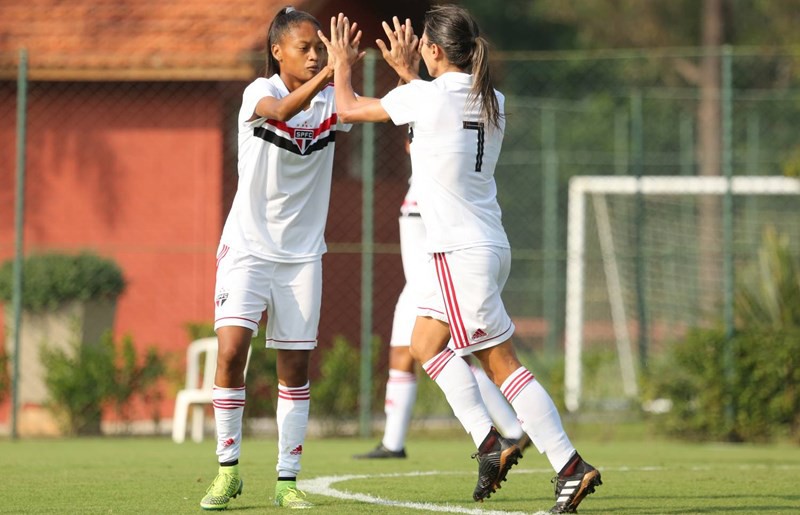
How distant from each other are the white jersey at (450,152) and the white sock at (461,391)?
63 centimetres

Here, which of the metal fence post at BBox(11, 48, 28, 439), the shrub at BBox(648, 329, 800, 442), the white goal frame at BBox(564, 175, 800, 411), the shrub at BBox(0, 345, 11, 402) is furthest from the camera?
the white goal frame at BBox(564, 175, 800, 411)

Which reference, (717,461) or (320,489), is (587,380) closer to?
(717,461)

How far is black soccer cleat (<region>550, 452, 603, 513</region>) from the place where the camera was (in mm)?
6109

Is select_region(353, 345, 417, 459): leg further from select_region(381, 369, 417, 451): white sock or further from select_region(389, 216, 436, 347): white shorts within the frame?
select_region(389, 216, 436, 347): white shorts

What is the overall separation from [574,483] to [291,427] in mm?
1440

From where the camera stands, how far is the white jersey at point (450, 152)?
21.0 feet

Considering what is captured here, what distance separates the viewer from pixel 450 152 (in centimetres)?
641

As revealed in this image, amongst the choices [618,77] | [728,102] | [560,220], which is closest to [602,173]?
[560,220]

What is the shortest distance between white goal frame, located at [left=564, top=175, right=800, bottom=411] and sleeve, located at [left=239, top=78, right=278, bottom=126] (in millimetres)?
8558

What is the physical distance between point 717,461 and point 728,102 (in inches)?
160

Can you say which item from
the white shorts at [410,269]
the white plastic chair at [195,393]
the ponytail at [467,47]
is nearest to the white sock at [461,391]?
the ponytail at [467,47]

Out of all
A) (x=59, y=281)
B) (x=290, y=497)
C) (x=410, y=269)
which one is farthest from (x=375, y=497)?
(x=59, y=281)

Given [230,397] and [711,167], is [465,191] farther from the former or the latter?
[711,167]

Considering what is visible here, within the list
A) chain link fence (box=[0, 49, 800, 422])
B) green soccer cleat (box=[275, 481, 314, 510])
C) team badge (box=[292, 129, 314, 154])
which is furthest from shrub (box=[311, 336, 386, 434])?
team badge (box=[292, 129, 314, 154])
